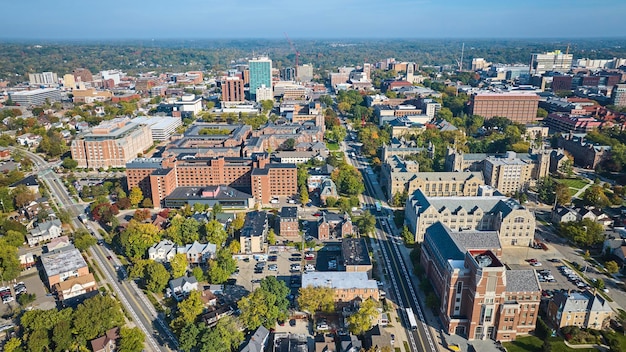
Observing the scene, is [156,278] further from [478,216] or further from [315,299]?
[478,216]

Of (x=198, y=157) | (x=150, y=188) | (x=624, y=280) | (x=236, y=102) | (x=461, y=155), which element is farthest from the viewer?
(x=236, y=102)

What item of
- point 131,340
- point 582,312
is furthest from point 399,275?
point 131,340

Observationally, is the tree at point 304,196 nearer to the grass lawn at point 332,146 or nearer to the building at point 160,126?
the grass lawn at point 332,146

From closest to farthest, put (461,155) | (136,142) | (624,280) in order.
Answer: (624,280)
(461,155)
(136,142)

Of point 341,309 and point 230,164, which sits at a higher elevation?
point 230,164

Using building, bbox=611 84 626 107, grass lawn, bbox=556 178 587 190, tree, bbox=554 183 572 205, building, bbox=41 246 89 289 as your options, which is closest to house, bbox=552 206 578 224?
tree, bbox=554 183 572 205

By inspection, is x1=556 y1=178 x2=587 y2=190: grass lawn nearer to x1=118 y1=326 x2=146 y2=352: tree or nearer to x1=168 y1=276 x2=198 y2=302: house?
x1=168 y1=276 x2=198 y2=302: house

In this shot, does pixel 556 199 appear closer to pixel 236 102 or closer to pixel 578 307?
pixel 578 307

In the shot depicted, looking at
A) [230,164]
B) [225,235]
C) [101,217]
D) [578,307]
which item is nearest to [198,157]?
[230,164]
